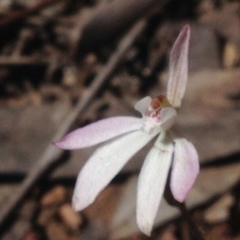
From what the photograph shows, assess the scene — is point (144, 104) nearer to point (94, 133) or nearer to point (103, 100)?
point (94, 133)

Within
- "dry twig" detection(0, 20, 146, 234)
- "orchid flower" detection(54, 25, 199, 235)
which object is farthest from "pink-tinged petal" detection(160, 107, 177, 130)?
"dry twig" detection(0, 20, 146, 234)

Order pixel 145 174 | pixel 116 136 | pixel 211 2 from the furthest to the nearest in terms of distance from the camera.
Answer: pixel 211 2
pixel 116 136
pixel 145 174

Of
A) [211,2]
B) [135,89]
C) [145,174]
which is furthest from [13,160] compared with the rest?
[211,2]

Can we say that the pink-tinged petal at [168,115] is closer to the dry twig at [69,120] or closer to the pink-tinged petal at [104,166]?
the pink-tinged petal at [104,166]

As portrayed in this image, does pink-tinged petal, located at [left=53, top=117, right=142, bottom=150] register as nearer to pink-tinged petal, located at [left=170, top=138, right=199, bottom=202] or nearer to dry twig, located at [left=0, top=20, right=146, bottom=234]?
pink-tinged petal, located at [left=170, top=138, right=199, bottom=202]

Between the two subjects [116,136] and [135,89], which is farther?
[135,89]

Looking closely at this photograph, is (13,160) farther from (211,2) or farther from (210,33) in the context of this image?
(211,2)

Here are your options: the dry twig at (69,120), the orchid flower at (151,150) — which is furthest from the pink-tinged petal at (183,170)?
the dry twig at (69,120)

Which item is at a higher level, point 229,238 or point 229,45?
point 229,45
